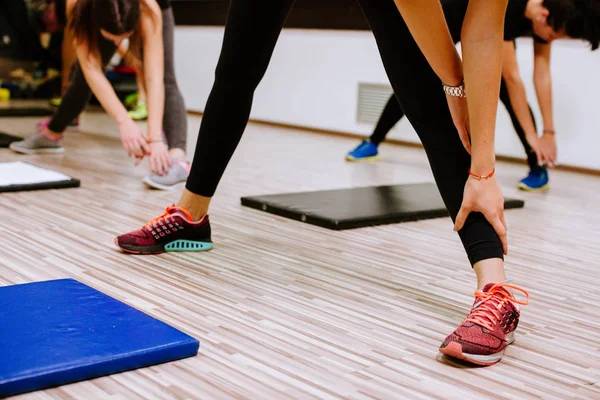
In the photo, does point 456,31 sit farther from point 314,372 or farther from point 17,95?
point 17,95

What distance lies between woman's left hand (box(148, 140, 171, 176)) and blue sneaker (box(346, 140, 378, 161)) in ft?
3.77

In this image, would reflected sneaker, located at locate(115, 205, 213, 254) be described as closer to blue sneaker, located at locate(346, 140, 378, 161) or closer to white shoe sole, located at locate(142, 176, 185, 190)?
white shoe sole, located at locate(142, 176, 185, 190)

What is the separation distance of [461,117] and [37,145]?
7.46 ft

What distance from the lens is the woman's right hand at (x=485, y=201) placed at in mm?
1184

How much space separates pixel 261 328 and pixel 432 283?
1.54ft

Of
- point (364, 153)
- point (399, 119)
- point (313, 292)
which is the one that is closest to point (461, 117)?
point (313, 292)

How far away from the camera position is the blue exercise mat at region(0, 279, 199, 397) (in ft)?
3.13

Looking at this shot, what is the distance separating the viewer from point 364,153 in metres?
3.41

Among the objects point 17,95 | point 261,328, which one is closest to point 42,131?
point 261,328

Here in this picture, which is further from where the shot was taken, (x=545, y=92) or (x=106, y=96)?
(x=545, y=92)

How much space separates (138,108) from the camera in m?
4.44

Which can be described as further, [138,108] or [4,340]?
[138,108]

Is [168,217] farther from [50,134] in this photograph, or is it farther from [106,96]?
[50,134]

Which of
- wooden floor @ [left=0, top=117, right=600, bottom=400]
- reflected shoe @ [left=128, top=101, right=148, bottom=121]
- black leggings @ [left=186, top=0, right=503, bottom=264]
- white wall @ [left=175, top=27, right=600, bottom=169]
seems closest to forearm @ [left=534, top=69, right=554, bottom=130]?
wooden floor @ [left=0, top=117, right=600, bottom=400]
